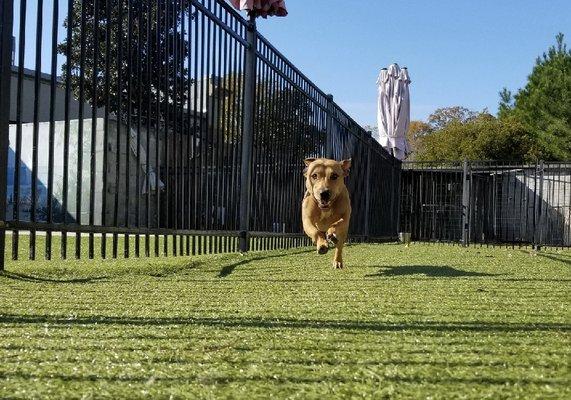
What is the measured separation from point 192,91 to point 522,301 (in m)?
3.28

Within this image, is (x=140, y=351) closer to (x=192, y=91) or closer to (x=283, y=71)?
(x=192, y=91)

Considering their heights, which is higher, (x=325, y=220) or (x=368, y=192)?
(x=368, y=192)

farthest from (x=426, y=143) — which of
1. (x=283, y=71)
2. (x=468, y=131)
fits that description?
(x=283, y=71)

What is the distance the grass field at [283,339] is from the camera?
126 cm

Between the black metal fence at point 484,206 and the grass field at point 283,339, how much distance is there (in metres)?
13.7

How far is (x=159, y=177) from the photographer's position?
4699mm

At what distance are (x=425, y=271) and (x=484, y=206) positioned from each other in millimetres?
13953

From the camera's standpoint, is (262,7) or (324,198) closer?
(324,198)

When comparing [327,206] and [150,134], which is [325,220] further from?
[150,134]

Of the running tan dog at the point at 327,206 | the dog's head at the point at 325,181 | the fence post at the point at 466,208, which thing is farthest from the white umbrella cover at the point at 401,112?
the dog's head at the point at 325,181

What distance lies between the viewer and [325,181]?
4.59 meters

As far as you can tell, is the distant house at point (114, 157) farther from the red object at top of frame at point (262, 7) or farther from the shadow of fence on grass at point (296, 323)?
the shadow of fence on grass at point (296, 323)

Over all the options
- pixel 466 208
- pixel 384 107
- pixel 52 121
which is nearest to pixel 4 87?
pixel 52 121

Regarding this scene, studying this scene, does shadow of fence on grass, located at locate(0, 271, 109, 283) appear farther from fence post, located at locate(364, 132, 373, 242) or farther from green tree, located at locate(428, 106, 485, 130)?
green tree, located at locate(428, 106, 485, 130)
